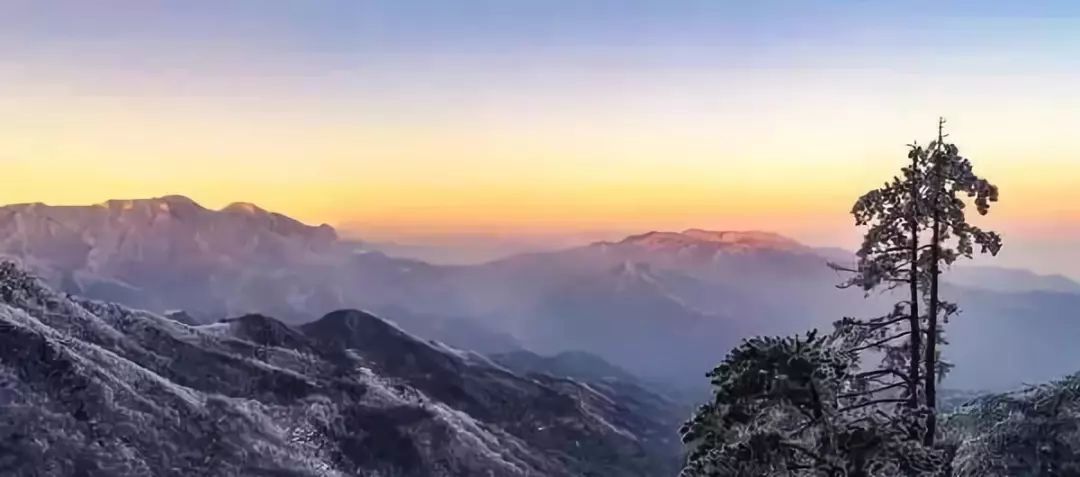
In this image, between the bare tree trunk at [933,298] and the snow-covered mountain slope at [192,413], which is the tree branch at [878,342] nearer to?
the bare tree trunk at [933,298]

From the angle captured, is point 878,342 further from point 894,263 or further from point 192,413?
point 192,413

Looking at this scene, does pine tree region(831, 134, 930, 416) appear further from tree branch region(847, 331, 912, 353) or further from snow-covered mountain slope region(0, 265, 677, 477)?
snow-covered mountain slope region(0, 265, 677, 477)

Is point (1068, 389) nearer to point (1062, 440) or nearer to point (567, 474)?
point (1062, 440)

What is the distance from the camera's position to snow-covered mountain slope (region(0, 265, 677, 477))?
11281 centimetres

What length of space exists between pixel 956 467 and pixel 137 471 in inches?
4105

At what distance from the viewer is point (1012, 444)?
2225 cm

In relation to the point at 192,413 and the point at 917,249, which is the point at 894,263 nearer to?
the point at 917,249

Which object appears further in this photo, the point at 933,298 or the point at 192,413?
the point at 192,413

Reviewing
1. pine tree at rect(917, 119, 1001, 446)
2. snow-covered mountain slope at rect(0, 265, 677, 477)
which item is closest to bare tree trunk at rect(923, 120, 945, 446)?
pine tree at rect(917, 119, 1001, 446)

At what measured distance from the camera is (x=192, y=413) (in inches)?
5172

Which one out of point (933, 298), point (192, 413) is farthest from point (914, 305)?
point (192, 413)

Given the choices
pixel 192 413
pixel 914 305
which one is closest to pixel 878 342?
pixel 914 305

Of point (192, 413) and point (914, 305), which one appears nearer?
point (914, 305)

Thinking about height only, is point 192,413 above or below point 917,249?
below
